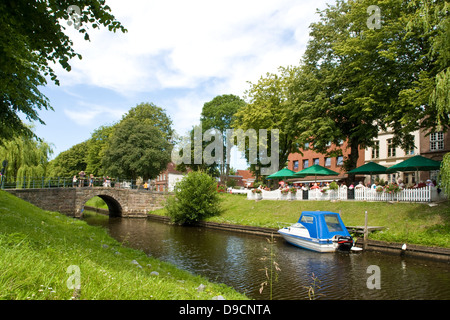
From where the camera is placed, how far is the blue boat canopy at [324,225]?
17.2 meters

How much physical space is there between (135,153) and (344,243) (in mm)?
35713

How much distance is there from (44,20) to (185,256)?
11684mm

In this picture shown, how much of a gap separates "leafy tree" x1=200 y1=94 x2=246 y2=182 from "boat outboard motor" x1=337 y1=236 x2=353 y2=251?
3599 cm

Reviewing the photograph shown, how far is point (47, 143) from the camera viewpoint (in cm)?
4212

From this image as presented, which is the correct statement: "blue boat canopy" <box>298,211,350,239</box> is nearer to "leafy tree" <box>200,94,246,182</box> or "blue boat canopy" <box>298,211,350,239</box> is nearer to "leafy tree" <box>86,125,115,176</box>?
"leafy tree" <box>200,94,246,182</box>

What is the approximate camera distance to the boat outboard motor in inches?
648

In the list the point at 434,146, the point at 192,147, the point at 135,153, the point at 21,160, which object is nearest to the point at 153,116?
the point at 192,147

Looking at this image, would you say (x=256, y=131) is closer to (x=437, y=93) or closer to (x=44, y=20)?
(x=437, y=93)

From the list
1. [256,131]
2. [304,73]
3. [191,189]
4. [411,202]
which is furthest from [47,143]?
[411,202]

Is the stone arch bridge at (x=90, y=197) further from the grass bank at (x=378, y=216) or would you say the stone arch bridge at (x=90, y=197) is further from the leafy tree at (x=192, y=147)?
the leafy tree at (x=192, y=147)

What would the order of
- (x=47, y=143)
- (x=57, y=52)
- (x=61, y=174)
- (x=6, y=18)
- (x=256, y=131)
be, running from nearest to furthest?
(x=6, y=18) → (x=57, y=52) → (x=256, y=131) → (x=47, y=143) → (x=61, y=174)

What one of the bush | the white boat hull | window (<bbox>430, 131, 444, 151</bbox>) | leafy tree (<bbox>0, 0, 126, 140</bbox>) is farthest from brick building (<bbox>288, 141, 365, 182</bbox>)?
leafy tree (<bbox>0, 0, 126, 140</bbox>)

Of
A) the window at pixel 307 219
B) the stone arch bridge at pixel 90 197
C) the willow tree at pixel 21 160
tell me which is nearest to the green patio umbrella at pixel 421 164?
the window at pixel 307 219

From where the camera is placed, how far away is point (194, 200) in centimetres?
2973
